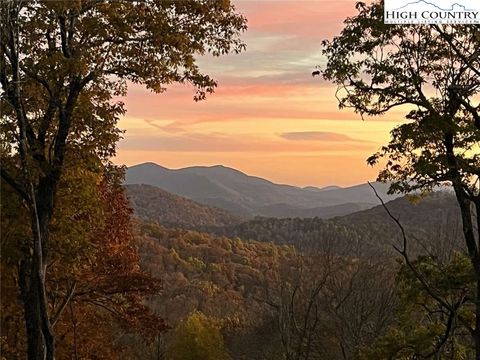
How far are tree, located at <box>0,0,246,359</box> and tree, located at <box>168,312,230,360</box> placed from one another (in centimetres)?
3508

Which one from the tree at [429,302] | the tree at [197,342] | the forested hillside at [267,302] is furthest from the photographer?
the tree at [197,342]

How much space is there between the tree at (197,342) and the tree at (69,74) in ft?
115

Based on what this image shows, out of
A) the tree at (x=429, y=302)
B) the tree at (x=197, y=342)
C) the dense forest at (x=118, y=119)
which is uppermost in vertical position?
the dense forest at (x=118, y=119)

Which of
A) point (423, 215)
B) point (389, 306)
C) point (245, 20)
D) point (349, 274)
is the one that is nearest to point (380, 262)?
point (349, 274)

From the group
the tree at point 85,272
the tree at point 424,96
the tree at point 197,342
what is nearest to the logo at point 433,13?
the tree at point 424,96

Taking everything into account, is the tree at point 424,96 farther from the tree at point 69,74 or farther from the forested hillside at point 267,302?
the forested hillside at point 267,302

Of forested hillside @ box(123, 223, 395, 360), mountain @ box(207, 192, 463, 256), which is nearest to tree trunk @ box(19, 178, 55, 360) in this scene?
forested hillside @ box(123, 223, 395, 360)

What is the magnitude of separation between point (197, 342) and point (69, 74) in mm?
37522

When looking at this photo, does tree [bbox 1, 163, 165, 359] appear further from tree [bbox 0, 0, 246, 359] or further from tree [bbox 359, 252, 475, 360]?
tree [bbox 359, 252, 475, 360]

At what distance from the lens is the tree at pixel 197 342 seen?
4366 centimetres

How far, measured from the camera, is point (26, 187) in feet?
27.8

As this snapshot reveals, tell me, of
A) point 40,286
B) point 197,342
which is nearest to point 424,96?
point 40,286

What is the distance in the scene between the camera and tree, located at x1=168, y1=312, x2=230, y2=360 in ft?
143

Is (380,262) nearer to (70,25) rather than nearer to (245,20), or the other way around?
(245,20)
